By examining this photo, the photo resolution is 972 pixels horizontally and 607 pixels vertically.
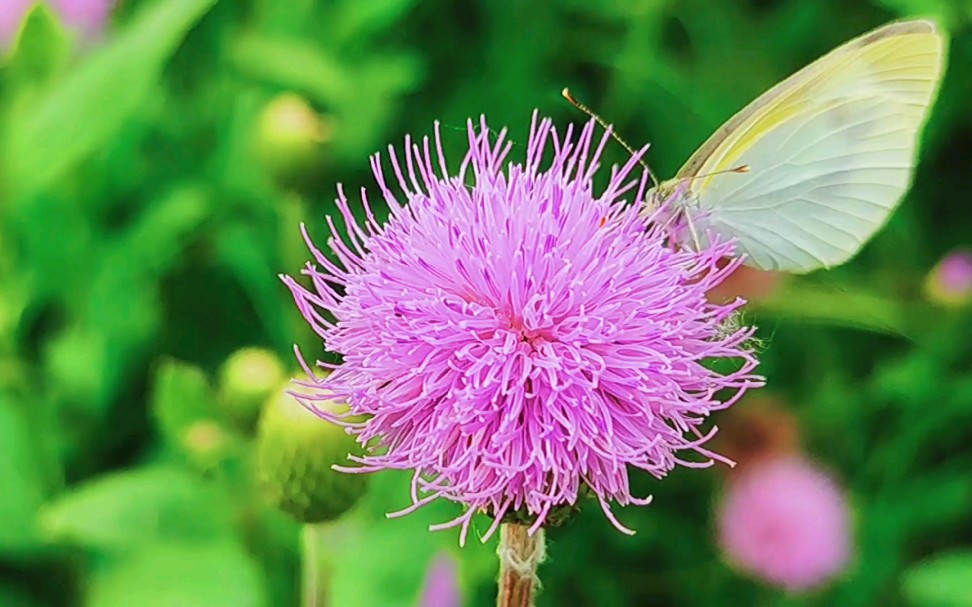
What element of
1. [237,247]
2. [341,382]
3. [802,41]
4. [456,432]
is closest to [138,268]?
[237,247]

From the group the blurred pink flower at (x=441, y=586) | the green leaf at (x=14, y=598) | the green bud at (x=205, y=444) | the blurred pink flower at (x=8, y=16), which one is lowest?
the blurred pink flower at (x=441, y=586)

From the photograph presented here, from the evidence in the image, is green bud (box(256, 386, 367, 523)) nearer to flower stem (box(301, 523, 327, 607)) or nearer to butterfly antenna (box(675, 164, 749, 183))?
flower stem (box(301, 523, 327, 607))

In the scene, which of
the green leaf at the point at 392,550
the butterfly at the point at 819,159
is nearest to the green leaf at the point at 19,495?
the green leaf at the point at 392,550

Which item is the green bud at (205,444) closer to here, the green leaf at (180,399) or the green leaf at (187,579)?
the green leaf at (180,399)

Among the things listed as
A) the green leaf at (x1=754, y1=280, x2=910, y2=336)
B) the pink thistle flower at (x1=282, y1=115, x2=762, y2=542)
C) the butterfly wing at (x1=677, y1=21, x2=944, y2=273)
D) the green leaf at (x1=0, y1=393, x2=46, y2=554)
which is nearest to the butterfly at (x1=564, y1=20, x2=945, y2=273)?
the butterfly wing at (x1=677, y1=21, x2=944, y2=273)

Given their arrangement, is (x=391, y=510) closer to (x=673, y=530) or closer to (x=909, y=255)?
(x=673, y=530)

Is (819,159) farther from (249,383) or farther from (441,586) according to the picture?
(249,383)
